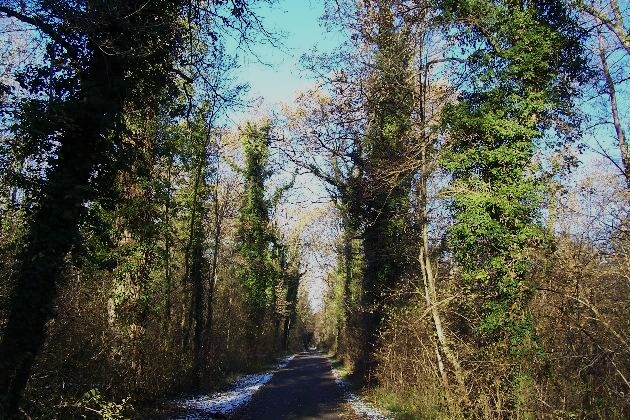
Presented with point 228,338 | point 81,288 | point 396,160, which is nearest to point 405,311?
point 396,160

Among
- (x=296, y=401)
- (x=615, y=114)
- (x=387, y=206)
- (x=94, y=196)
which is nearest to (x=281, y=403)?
(x=296, y=401)

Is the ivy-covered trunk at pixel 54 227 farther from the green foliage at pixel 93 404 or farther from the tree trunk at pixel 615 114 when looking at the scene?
the tree trunk at pixel 615 114

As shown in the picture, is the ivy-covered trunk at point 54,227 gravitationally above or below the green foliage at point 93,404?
above

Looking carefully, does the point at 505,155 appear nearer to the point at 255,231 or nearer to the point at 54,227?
the point at 54,227

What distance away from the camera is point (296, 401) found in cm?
1634

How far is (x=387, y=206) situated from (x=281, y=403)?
731 cm

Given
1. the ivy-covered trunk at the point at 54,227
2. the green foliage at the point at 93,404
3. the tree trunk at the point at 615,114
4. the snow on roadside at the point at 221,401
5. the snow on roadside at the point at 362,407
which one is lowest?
the snow on roadside at the point at 362,407

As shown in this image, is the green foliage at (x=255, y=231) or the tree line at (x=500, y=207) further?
the green foliage at (x=255, y=231)

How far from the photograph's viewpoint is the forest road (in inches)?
526

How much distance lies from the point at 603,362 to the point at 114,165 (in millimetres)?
8627

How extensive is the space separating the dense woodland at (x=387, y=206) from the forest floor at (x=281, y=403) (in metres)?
1.14

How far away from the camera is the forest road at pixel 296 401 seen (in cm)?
1336

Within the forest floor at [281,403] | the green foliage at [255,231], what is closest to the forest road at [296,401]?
the forest floor at [281,403]

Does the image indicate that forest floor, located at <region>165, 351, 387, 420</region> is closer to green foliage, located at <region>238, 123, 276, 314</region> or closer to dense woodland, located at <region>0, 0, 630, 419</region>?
dense woodland, located at <region>0, 0, 630, 419</region>
